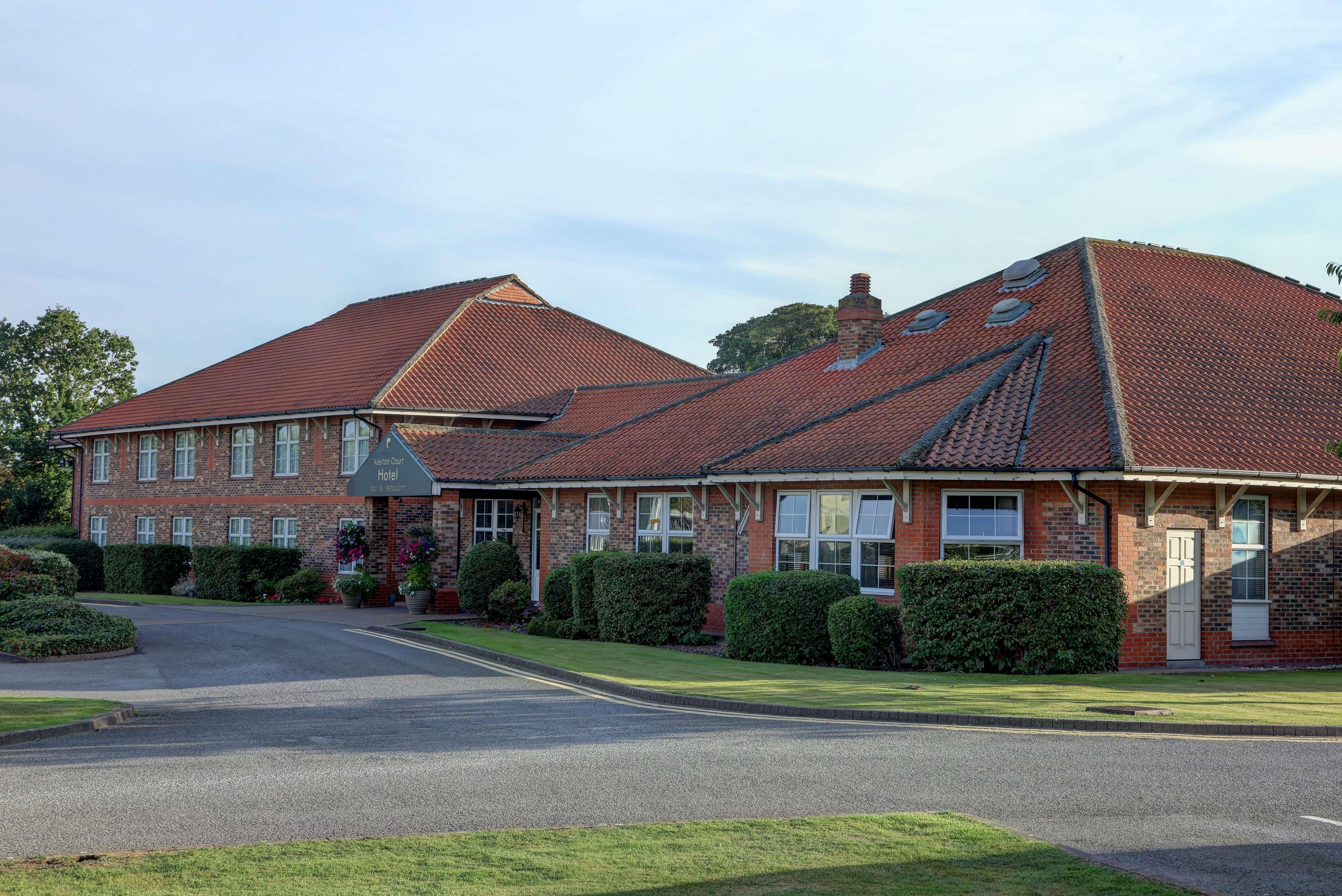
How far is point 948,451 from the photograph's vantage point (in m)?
19.5

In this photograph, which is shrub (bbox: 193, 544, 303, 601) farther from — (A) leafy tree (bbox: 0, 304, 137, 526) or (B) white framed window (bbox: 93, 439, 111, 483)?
(A) leafy tree (bbox: 0, 304, 137, 526)

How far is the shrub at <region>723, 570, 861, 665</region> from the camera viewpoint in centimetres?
1931

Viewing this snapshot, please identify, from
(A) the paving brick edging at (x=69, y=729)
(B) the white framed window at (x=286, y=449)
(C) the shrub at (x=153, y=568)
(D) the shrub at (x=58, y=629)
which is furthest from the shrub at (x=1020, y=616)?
(C) the shrub at (x=153, y=568)

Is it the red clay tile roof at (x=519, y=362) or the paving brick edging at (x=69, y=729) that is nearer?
the paving brick edging at (x=69, y=729)

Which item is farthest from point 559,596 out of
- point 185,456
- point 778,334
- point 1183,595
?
point 778,334

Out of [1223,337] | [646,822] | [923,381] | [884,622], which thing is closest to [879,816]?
[646,822]

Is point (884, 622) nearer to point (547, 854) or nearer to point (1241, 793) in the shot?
point (1241, 793)

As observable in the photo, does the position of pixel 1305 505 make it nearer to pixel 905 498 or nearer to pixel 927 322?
pixel 905 498

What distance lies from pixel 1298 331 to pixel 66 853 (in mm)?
24702

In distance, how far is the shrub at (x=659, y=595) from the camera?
22.5 metres

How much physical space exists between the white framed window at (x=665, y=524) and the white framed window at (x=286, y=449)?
55.8 ft

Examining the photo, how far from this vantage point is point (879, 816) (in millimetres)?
8562

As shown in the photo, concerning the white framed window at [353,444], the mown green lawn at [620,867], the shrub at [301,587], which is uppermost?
the white framed window at [353,444]

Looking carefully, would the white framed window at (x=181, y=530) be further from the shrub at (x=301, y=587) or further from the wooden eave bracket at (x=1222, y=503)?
the wooden eave bracket at (x=1222, y=503)
